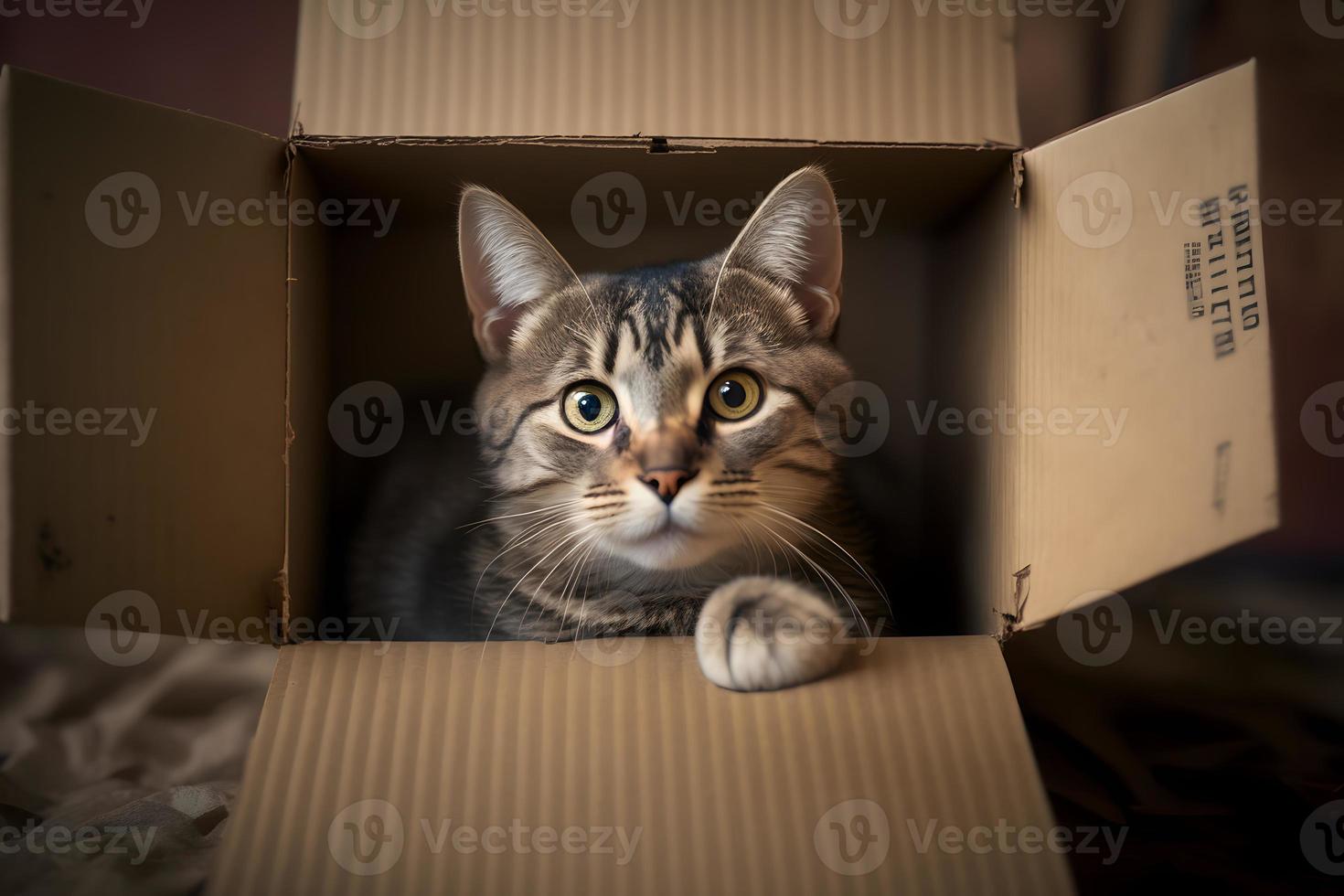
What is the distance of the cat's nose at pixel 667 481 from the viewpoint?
0.90m

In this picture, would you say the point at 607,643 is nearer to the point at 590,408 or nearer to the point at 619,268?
the point at 590,408

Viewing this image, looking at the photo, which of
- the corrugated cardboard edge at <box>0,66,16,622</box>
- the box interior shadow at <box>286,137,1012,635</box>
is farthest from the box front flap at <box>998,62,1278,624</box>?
the corrugated cardboard edge at <box>0,66,16,622</box>

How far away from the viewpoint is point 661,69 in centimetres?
95

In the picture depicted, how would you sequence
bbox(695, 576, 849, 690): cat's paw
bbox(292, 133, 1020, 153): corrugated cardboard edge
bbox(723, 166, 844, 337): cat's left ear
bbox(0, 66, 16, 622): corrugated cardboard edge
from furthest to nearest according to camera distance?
bbox(723, 166, 844, 337): cat's left ear
bbox(292, 133, 1020, 153): corrugated cardboard edge
bbox(695, 576, 849, 690): cat's paw
bbox(0, 66, 16, 622): corrugated cardboard edge

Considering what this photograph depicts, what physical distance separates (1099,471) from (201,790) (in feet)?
3.78

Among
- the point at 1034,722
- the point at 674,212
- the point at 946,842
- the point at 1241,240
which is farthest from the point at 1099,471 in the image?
the point at 674,212

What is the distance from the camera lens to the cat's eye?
1.04m

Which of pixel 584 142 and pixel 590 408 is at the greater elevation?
pixel 584 142

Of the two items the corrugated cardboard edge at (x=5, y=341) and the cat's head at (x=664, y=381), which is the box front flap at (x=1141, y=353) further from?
the corrugated cardboard edge at (x=5, y=341)

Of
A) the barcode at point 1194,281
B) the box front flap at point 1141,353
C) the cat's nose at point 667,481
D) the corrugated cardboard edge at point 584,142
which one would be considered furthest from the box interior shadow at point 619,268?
the cat's nose at point 667,481

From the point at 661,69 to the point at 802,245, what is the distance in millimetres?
281

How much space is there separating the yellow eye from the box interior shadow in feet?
0.81

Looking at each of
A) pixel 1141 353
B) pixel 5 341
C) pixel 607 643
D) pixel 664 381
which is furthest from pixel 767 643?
pixel 5 341

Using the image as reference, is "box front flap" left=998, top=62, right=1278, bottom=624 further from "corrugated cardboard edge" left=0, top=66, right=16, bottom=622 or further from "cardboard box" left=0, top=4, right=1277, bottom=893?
"corrugated cardboard edge" left=0, top=66, right=16, bottom=622
